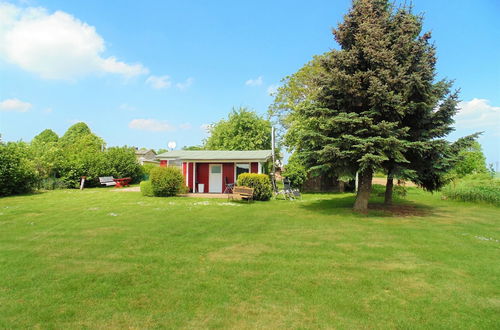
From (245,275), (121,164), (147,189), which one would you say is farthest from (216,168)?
(245,275)

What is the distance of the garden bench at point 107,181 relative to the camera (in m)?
22.2

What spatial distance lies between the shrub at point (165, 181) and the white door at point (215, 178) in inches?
139

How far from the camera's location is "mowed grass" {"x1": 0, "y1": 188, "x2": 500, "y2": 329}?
3.18 m

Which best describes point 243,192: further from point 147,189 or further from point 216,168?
point 216,168

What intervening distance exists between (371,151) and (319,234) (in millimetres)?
3841

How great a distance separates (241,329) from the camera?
2936 mm

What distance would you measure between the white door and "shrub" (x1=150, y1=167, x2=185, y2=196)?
3.52m

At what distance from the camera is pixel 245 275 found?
14.5 feet

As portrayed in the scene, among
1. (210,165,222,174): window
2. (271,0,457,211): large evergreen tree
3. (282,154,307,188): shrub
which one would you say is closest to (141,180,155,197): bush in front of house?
(210,165,222,174): window

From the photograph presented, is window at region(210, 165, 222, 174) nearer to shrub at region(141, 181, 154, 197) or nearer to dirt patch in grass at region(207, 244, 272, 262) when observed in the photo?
shrub at region(141, 181, 154, 197)

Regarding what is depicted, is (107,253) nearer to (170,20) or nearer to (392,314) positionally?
(392,314)

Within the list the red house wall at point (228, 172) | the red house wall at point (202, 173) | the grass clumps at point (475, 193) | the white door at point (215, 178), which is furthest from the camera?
the red house wall at point (202, 173)

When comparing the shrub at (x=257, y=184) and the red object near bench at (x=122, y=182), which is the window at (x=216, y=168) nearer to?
the shrub at (x=257, y=184)

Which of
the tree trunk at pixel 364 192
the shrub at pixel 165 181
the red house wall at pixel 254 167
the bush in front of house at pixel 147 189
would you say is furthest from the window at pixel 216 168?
the tree trunk at pixel 364 192
